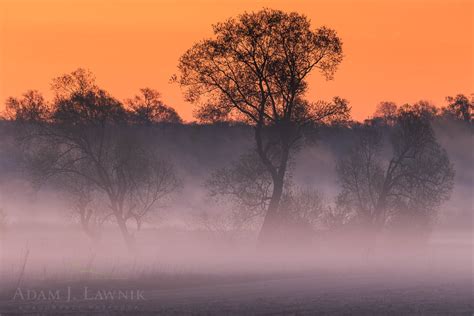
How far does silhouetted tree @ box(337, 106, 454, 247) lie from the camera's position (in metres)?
83.7

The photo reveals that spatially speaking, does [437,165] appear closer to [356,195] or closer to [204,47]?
[356,195]

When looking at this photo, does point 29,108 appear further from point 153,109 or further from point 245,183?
point 153,109

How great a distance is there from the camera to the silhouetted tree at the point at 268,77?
78.3m

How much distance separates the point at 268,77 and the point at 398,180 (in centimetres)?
1526

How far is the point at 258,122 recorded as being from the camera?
79.5 metres

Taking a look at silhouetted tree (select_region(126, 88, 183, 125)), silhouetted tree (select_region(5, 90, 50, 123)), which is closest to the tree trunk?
silhouetted tree (select_region(5, 90, 50, 123))

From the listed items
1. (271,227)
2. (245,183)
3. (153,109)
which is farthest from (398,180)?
(153,109)

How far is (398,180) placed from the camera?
85375 mm

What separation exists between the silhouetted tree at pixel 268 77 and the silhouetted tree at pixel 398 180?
691cm

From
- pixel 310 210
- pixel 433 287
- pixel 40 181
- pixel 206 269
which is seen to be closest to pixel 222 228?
pixel 310 210

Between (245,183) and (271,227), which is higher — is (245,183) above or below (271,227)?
above

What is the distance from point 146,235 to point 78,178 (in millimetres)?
19574

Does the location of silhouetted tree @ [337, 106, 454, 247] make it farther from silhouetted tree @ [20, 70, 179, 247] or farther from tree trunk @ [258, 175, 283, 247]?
silhouetted tree @ [20, 70, 179, 247]

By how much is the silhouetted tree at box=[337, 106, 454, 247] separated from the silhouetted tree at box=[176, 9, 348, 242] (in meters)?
6.91
